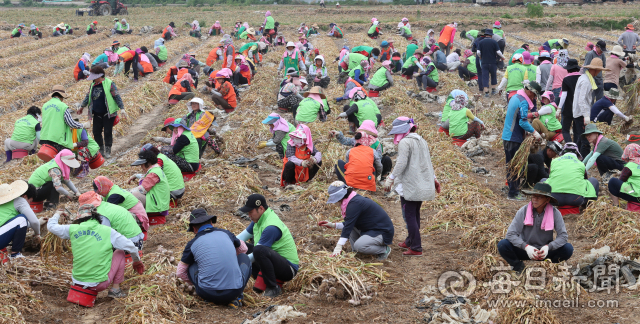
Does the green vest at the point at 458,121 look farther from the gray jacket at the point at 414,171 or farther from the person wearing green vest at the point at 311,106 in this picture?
the gray jacket at the point at 414,171

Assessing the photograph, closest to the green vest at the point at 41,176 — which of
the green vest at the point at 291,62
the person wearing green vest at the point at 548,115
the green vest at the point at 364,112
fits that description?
the green vest at the point at 364,112

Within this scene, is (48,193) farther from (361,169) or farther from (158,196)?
(361,169)

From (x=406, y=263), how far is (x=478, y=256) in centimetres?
84

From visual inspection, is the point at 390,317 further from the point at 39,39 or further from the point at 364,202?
the point at 39,39

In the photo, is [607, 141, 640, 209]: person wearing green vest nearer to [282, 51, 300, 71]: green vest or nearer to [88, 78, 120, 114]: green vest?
[88, 78, 120, 114]: green vest

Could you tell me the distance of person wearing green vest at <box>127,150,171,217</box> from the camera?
7801 mm

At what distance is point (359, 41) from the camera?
28.7 meters

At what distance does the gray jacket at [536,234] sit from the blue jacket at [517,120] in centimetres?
311

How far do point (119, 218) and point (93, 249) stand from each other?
677 mm

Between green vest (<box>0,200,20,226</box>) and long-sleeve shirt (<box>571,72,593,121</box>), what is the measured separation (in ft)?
28.9

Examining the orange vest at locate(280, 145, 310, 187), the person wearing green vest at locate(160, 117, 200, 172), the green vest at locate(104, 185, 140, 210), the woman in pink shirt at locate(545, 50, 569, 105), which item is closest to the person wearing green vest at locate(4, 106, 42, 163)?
the person wearing green vest at locate(160, 117, 200, 172)

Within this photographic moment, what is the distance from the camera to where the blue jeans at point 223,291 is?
5.40 m

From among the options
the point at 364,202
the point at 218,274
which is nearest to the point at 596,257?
the point at 364,202

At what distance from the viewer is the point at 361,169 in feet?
27.4
